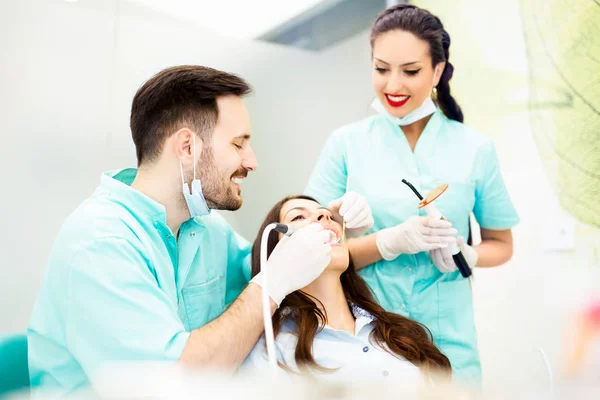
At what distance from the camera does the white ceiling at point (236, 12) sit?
2104 millimetres

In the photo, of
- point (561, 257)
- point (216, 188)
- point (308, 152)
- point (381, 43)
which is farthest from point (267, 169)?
point (561, 257)

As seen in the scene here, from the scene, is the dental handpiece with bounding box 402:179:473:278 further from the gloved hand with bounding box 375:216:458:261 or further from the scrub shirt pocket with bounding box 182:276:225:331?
the scrub shirt pocket with bounding box 182:276:225:331

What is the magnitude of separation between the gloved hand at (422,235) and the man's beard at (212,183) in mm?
511

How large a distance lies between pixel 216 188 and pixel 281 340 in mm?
444

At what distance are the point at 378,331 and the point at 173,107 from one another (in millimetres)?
827

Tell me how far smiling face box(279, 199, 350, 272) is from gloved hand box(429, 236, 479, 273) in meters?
0.28

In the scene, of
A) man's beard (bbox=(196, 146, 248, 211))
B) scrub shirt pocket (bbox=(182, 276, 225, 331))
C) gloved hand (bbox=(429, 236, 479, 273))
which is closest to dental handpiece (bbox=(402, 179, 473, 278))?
gloved hand (bbox=(429, 236, 479, 273))

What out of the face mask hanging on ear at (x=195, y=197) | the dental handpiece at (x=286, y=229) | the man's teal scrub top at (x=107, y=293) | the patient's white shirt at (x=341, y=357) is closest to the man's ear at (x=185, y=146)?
the face mask hanging on ear at (x=195, y=197)

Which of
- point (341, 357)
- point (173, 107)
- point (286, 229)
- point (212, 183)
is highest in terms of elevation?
point (173, 107)

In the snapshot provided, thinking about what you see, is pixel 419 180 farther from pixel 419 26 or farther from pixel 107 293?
pixel 107 293

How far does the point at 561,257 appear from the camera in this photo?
1.78m

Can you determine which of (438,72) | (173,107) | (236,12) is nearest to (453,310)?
(438,72)

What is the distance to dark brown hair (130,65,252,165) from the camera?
140cm

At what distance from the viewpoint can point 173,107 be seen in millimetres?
1408
